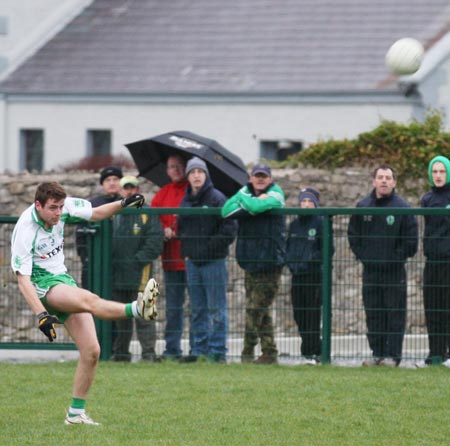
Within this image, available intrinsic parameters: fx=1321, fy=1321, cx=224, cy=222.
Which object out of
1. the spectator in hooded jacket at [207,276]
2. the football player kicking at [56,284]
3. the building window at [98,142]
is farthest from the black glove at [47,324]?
the building window at [98,142]

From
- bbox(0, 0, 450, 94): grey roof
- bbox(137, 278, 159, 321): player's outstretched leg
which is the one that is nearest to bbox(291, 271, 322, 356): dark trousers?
bbox(137, 278, 159, 321): player's outstretched leg

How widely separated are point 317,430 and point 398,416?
0.84 metres

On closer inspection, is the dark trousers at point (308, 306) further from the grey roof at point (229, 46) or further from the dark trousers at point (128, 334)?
the grey roof at point (229, 46)

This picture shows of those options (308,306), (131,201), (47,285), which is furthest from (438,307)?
(47,285)

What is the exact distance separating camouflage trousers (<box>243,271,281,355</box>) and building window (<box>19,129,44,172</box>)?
16697mm

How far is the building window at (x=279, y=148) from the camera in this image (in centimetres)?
2600

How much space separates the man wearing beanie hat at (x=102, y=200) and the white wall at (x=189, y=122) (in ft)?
34.7

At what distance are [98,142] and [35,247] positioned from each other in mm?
19435

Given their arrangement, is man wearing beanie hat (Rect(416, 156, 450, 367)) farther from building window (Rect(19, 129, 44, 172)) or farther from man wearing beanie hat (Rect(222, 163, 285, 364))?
building window (Rect(19, 129, 44, 172))

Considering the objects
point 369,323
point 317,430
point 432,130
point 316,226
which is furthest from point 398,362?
point 432,130

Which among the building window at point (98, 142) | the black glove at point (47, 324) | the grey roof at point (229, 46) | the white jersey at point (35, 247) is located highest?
the grey roof at point (229, 46)

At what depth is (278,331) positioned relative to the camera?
13125mm

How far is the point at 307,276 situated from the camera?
13.0 meters

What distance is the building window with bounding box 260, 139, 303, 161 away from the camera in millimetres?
26000
